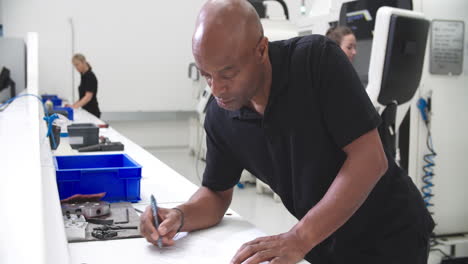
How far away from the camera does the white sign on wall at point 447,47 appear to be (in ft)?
9.65

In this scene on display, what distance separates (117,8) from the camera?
6.46 metres

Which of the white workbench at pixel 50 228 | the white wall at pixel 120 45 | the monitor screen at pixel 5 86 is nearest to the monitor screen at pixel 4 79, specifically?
the monitor screen at pixel 5 86

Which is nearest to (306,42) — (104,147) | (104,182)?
(104,182)

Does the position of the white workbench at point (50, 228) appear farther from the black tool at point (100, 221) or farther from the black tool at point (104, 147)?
the black tool at point (104, 147)

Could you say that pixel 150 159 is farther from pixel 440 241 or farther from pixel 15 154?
pixel 440 241

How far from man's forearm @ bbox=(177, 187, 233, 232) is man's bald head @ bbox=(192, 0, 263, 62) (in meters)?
0.48

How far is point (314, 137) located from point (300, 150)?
4cm

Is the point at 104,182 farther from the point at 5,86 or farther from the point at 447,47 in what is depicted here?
the point at 5,86

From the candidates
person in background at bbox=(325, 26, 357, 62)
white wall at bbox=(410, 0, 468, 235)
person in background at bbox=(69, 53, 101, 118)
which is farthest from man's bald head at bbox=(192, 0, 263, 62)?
person in background at bbox=(69, 53, 101, 118)

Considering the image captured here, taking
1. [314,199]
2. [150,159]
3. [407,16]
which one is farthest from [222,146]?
[407,16]

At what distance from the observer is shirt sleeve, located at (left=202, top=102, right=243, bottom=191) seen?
123 cm

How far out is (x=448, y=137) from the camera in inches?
119

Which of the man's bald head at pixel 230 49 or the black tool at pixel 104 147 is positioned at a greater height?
the man's bald head at pixel 230 49

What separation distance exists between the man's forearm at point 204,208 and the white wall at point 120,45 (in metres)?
5.52
